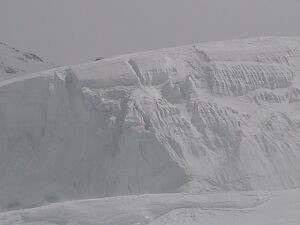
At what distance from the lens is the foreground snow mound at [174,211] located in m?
10.8

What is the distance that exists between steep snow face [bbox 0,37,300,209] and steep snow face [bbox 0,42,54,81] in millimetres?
13007

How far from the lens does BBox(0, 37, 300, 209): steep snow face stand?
14.7 m

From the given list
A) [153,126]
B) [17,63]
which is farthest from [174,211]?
[17,63]

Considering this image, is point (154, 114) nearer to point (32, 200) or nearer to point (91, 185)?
point (91, 185)

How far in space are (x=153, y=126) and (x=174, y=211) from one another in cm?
395

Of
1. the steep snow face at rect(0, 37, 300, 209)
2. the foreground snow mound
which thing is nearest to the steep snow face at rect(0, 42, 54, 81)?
the steep snow face at rect(0, 37, 300, 209)

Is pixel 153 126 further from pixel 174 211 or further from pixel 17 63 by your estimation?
pixel 17 63

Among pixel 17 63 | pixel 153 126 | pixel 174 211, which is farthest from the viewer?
pixel 17 63

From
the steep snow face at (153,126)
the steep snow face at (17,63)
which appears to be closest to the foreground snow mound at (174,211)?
the steep snow face at (153,126)

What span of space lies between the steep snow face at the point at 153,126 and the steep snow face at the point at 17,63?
1301 centimetres

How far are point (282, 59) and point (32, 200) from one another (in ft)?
19.9

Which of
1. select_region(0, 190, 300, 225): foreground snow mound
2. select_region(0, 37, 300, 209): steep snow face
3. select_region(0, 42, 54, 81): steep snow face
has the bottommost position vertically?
select_region(0, 190, 300, 225): foreground snow mound

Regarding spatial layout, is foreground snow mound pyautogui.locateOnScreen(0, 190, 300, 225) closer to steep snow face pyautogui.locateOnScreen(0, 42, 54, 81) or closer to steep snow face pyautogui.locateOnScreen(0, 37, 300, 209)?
steep snow face pyautogui.locateOnScreen(0, 37, 300, 209)

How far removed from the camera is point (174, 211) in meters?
11.2
